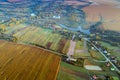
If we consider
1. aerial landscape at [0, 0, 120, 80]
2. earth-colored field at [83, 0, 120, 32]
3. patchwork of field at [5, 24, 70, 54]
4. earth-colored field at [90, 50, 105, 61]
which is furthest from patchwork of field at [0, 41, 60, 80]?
earth-colored field at [83, 0, 120, 32]

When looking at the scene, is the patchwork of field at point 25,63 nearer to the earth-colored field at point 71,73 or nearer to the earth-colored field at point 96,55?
the earth-colored field at point 71,73

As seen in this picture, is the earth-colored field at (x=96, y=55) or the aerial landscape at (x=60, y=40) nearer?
the aerial landscape at (x=60, y=40)

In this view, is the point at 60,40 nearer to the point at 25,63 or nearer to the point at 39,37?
the point at 39,37

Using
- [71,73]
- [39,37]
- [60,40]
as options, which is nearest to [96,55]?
[60,40]

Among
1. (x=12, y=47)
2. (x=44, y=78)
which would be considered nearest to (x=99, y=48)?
(x=12, y=47)

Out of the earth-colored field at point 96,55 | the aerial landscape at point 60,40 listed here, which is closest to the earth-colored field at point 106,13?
the aerial landscape at point 60,40

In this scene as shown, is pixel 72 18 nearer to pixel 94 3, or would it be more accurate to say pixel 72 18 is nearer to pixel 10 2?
pixel 94 3

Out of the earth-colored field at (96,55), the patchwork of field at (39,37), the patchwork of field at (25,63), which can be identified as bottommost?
the earth-colored field at (96,55)

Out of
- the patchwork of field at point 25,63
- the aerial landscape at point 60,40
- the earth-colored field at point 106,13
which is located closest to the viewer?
the patchwork of field at point 25,63
